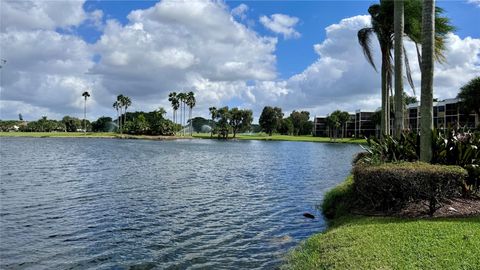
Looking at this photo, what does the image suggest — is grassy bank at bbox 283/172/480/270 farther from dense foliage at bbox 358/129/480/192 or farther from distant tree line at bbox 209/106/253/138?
distant tree line at bbox 209/106/253/138

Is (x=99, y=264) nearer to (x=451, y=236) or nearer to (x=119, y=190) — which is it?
(x=451, y=236)

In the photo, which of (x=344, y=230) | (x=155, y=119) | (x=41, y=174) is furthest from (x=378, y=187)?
(x=155, y=119)

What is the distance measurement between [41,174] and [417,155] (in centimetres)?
2797

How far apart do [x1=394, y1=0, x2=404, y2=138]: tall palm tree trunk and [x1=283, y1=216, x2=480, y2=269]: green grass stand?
815 centimetres

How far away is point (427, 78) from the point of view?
1322cm

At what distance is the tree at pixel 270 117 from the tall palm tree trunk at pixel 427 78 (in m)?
170

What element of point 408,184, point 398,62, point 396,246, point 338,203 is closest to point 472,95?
point 398,62

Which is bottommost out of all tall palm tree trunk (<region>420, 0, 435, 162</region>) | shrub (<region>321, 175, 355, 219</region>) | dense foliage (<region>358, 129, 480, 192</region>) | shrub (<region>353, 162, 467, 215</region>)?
shrub (<region>321, 175, 355, 219</region>)

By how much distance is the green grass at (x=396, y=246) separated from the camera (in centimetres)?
769

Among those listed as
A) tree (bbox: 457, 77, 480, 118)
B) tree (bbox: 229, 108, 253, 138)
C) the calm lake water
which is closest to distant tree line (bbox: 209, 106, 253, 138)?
tree (bbox: 229, 108, 253, 138)

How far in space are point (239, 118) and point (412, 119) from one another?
77.1 meters

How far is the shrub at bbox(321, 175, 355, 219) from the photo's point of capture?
1490 centimetres

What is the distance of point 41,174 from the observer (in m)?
31.8

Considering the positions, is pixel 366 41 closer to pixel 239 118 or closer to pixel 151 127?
pixel 151 127
